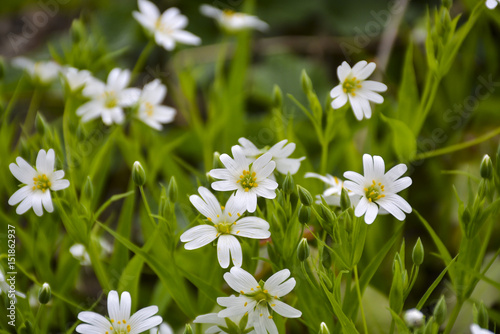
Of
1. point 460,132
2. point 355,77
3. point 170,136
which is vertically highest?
point 355,77

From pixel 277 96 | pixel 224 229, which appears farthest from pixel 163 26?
pixel 224 229

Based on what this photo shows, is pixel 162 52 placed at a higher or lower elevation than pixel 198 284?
lower

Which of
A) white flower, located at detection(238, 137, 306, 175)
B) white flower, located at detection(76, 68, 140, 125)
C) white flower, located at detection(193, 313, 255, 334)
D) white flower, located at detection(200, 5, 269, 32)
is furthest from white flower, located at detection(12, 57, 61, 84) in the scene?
white flower, located at detection(193, 313, 255, 334)

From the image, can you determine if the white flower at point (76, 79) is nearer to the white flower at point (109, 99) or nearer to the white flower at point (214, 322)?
the white flower at point (109, 99)

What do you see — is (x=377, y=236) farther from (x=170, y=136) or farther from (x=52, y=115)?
A: (x=52, y=115)

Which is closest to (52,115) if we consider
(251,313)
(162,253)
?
(162,253)

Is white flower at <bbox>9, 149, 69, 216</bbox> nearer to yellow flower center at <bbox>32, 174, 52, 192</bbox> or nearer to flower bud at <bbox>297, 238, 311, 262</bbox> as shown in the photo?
yellow flower center at <bbox>32, 174, 52, 192</bbox>

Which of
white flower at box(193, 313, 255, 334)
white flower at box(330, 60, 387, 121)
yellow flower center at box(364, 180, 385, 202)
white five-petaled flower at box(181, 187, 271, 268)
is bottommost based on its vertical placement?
white flower at box(193, 313, 255, 334)

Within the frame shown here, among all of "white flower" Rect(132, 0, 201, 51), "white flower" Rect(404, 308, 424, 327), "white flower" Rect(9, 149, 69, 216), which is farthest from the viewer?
"white flower" Rect(132, 0, 201, 51)
